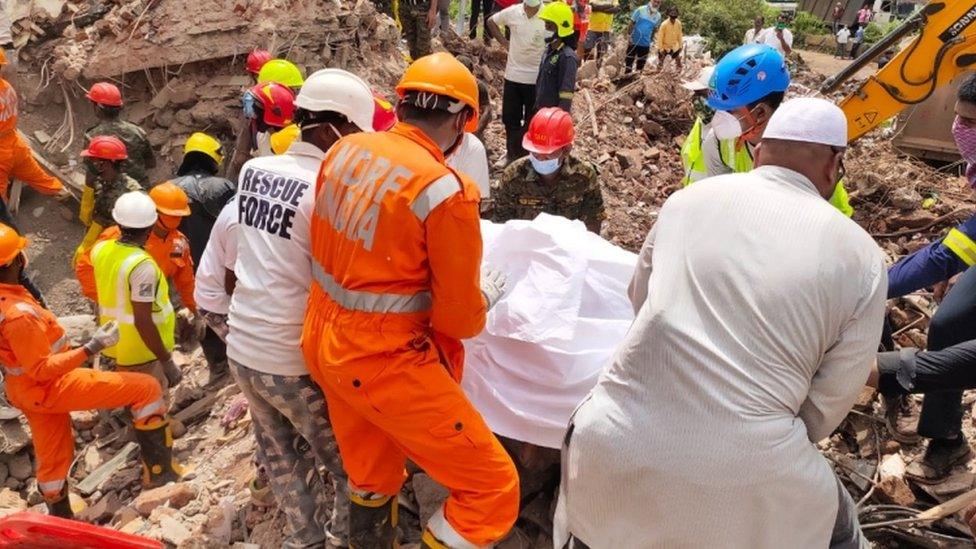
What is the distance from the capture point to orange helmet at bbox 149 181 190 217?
4.37m

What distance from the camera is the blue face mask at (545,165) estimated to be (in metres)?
4.20

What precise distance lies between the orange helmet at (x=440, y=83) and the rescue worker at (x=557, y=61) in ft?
12.3

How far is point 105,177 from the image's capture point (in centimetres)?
488

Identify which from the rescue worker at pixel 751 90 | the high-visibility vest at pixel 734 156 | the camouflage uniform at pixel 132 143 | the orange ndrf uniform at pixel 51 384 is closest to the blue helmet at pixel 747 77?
the rescue worker at pixel 751 90

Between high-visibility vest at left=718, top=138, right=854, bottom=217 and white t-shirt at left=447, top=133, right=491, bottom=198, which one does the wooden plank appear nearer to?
white t-shirt at left=447, top=133, right=491, bottom=198

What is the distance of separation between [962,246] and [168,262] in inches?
178

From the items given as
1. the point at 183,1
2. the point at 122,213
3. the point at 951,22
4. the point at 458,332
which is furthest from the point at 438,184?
the point at 183,1

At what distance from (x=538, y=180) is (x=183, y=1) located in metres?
4.51

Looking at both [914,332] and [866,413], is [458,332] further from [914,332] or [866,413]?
[914,332]

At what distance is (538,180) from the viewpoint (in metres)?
4.32

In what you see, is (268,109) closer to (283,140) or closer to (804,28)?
(283,140)

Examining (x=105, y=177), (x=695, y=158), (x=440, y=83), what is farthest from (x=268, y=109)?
(x=695, y=158)

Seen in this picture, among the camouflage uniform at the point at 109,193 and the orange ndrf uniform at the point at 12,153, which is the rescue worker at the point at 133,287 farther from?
the orange ndrf uniform at the point at 12,153

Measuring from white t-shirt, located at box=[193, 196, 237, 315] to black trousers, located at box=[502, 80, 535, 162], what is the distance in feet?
12.4
